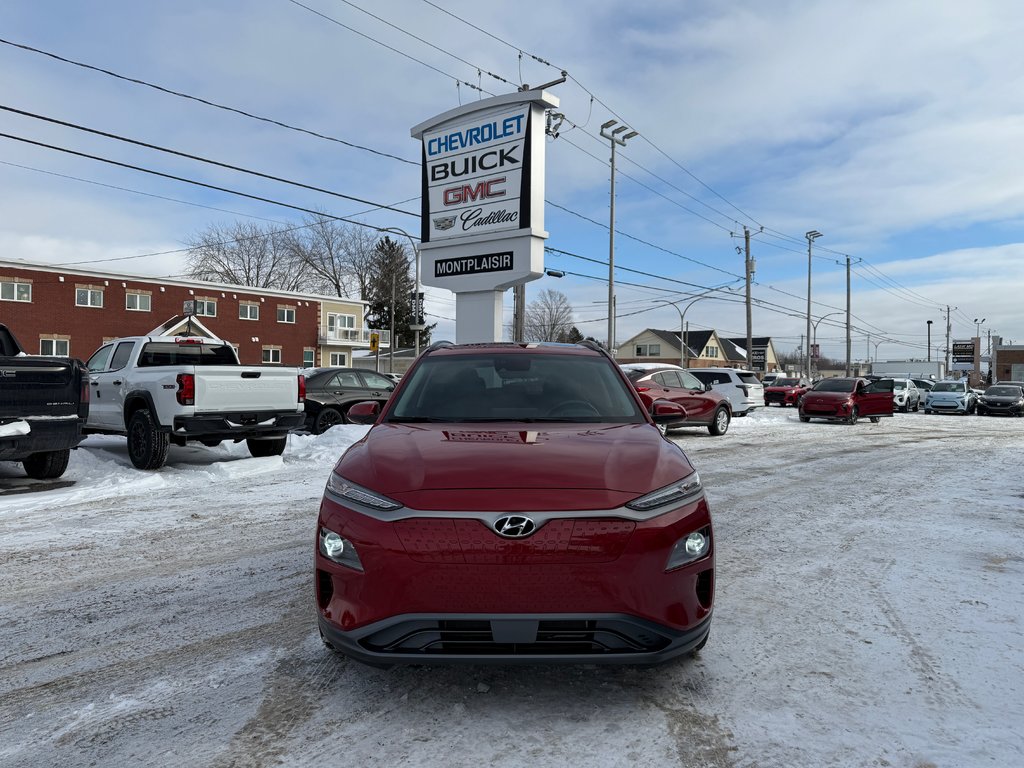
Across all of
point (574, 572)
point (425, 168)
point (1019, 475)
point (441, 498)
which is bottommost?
point (1019, 475)

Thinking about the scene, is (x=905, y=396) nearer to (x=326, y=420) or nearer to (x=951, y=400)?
(x=951, y=400)

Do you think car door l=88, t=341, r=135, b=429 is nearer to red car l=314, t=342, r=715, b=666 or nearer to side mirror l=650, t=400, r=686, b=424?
side mirror l=650, t=400, r=686, b=424

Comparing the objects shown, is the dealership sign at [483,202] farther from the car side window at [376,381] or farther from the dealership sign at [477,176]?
the car side window at [376,381]

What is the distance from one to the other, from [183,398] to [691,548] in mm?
7799

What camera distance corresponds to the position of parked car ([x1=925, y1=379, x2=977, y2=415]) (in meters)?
31.6

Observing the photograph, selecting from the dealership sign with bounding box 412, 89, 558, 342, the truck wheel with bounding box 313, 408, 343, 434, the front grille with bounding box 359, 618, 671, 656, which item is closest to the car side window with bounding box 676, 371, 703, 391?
the dealership sign with bounding box 412, 89, 558, 342

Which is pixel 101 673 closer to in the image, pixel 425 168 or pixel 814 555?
pixel 814 555

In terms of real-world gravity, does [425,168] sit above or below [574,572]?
above

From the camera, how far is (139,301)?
4125 centimetres

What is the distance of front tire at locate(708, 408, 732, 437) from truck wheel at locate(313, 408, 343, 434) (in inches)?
361

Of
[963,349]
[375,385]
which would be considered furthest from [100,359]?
[963,349]

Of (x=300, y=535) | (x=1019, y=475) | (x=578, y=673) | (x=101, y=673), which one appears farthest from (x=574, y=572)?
(x=1019, y=475)

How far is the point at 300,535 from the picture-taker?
19.6 ft

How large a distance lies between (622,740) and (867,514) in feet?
18.5
